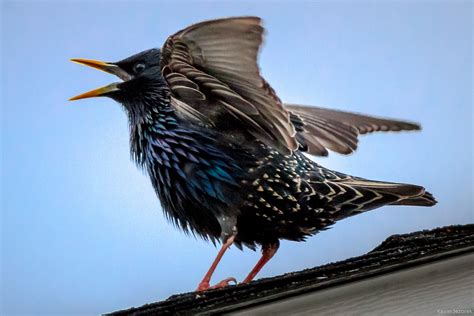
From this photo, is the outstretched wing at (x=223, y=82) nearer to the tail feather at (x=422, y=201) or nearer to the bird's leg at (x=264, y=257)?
the bird's leg at (x=264, y=257)

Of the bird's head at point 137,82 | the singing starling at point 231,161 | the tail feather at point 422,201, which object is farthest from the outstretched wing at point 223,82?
the tail feather at point 422,201

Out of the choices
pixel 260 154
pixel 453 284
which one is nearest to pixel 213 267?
pixel 260 154

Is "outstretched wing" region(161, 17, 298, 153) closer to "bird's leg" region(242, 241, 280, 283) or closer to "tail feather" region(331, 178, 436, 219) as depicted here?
"tail feather" region(331, 178, 436, 219)

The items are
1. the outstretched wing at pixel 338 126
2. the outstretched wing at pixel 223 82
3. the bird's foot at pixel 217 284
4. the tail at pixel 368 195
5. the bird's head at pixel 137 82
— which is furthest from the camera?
the outstretched wing at pixel 338 126

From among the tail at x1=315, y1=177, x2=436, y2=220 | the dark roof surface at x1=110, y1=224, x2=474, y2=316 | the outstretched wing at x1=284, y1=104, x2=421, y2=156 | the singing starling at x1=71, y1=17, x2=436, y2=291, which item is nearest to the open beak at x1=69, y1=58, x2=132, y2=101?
the singing starling at x1=71, y1=17, x2=436, y2=291

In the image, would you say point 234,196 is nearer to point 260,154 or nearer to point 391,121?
point 260,154

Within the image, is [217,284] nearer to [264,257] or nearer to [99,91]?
[264,257]

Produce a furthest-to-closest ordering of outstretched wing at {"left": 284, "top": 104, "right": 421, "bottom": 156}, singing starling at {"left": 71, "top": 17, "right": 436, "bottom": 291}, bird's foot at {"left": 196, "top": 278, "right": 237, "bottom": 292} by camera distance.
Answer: outstretched wing at {"left": 284, "top": 104, "right": 421, "bottom": 156}
singing starling at {"left": 71, "top": 17, "right": 436, "bottom": 291}
bird's foot at {"left": 196, "top": 278, "right": 237, "bottom": 292}
